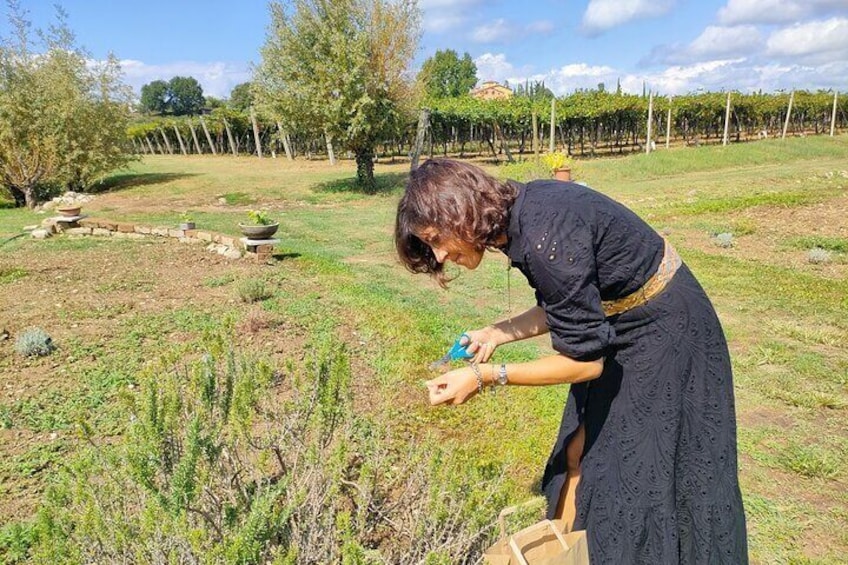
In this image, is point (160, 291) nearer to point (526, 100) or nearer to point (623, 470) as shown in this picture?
point (623, 470)

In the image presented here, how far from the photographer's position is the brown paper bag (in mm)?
1564

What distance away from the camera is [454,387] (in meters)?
1.58

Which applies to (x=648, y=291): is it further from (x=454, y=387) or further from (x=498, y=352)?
(x=498, y=352)

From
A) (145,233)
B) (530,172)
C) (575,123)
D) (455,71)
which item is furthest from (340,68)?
(455,71)

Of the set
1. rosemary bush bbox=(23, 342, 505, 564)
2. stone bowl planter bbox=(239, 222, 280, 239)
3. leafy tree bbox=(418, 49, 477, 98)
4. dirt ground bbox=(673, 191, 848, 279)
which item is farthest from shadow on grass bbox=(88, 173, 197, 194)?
leafy tree bbox=(418, 49, 477, 98)

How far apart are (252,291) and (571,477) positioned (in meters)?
4.44

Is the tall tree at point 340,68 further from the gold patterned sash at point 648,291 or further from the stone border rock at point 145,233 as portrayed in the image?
the gold patterned sash at point 648,291

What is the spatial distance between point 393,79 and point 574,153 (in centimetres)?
1831

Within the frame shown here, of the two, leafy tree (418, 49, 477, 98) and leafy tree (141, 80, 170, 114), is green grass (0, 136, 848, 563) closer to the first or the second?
leafy tree (418, 49, 477, 98)

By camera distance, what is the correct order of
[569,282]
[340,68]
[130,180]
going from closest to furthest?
[569,282], [340,68], [130,180]

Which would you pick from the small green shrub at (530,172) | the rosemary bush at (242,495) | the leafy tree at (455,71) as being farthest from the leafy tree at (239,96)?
the rosemary bush at (242,495)

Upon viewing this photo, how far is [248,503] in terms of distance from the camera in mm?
1935

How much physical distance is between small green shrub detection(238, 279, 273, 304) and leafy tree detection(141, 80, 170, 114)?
296 ft

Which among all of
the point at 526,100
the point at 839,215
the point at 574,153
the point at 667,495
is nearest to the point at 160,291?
the point at 667,495
